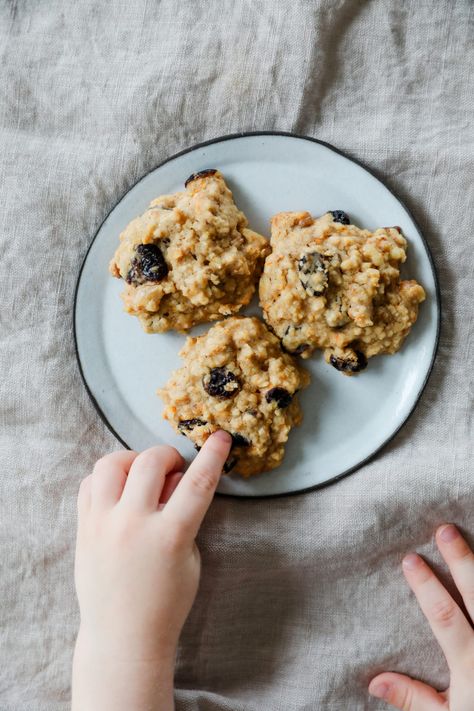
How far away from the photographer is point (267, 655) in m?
2.21

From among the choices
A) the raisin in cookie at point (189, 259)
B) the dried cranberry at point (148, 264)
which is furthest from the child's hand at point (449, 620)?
the dried cranberry at point (148, 264)

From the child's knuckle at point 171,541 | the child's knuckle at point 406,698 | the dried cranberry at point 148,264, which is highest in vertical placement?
the dried cranberry at point 148,264

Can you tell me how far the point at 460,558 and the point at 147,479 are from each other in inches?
36.5

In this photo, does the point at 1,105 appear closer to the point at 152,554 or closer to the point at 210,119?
the point at 210,119

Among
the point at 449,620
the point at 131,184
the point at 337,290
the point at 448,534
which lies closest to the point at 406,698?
the point at 449,620

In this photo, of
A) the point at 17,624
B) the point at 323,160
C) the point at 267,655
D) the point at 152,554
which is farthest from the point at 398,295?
→ the point at 17,624

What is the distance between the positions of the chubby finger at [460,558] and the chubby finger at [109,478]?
92 centimetres

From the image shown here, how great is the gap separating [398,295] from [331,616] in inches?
38.5

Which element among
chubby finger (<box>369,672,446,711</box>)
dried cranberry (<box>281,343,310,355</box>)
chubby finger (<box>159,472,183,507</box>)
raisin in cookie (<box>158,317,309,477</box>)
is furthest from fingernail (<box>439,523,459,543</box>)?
chubby finger (<box>159,472,183,507</box>)

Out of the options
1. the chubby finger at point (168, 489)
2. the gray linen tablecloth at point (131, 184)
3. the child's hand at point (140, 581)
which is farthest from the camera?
the gray linen tablecloth at point (131, 184)

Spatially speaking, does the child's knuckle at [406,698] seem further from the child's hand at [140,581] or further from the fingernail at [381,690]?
the child's hand at [140,581]

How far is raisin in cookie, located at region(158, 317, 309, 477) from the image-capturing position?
6.43ft

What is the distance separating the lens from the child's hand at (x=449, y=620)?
2100 mm

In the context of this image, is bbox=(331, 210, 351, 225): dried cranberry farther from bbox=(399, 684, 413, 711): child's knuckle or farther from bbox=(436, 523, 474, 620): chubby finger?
bbox=(399, 684, 413, 711): child's knuckle
